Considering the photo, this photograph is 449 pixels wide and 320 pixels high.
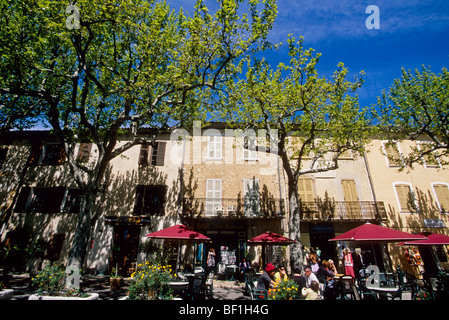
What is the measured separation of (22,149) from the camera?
16016mm

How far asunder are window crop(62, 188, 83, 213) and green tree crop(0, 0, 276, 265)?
631 cm

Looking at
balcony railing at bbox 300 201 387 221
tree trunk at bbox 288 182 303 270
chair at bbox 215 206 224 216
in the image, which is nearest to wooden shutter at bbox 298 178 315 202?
balcony railing at bbox 300 201 387 221

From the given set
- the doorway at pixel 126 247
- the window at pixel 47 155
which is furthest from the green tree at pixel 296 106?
the window at pixel 47 155

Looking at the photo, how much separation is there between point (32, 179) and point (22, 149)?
255cm

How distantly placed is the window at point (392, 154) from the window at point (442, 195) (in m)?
Result: 2.84

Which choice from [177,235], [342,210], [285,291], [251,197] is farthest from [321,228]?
[285,291]

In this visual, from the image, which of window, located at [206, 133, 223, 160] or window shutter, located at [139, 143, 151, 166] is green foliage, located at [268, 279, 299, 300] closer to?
window, located at [206, 133, 223, 160]

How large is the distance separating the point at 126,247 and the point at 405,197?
18870 mm

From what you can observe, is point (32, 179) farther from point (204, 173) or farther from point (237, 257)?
point (237, 257)

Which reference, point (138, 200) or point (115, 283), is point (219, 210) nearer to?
point (138, 200)

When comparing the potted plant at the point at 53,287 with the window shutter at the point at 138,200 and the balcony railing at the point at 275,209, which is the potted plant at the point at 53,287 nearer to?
the balcony railing at the point at 275,209

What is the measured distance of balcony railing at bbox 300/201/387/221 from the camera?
14359 millimetres

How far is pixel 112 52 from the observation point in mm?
9500

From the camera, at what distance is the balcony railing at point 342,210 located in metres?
14.4
